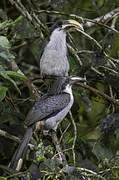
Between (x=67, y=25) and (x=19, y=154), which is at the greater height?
(x=67, y=25)

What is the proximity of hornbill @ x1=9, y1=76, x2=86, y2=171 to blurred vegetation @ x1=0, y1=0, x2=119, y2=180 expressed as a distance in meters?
0.10

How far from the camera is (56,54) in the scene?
4.36 meters

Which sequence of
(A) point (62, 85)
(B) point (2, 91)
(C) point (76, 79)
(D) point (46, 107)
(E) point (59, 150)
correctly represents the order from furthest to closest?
1. (A) point (62, 85)
2. (C) point (76, 79)
3. (D) point (46, 107)
4. (E) point (59, 150)
5. (B) point (2, 91)

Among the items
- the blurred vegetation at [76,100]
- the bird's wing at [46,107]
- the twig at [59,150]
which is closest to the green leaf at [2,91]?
the blurred vegetation at [76,100]

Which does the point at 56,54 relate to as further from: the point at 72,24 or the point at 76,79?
the point at 76,79

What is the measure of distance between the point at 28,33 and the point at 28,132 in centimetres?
135

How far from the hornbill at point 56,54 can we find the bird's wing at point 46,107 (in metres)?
0.47

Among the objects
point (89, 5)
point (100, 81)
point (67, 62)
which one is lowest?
point (100, 81)

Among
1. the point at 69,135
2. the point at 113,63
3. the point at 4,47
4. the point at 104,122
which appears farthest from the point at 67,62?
the point at 4,47

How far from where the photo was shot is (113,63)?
3.85 meters

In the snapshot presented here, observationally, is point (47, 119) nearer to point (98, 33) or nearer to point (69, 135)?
point (69, 135)

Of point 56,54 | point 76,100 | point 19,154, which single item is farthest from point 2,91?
point 56,54

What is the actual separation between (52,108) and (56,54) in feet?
2.68

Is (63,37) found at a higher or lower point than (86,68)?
higher
